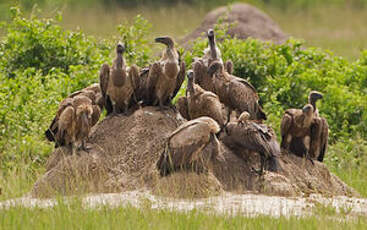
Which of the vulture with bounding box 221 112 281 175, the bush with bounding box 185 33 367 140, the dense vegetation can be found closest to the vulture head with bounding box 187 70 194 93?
the vulture with bounding box 221 112 281 175

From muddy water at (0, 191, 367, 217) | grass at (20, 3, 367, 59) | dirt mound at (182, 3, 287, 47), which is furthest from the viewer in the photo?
grass at (20, 3, 367, 59)

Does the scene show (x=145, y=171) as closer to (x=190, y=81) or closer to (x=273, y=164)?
(x=190, y=81)

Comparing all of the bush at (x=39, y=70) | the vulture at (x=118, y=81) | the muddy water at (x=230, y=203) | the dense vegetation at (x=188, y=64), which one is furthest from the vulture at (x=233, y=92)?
the dense vegetation at (x=188, y=64)

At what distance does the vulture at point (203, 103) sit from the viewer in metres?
8.42

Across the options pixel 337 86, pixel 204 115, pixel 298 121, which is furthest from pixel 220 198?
pixel 337 86

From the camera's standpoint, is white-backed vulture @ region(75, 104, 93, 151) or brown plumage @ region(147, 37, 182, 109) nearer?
white-backed vulture @ region(75, 104, 93, 151)

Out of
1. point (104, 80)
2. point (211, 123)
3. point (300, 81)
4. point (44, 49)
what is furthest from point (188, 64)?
point (211, 123)

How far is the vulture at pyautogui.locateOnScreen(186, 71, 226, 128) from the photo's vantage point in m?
8.42

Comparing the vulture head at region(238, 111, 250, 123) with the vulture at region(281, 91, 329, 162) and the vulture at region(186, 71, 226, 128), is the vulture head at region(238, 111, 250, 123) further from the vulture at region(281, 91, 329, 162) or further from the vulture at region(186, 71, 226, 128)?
the vulture at region(281, 91, 329, 162)

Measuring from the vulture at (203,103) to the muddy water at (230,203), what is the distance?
3.58 ft

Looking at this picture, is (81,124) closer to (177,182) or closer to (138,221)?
(177,182)

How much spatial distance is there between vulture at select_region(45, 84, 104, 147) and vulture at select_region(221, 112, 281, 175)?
1650mm

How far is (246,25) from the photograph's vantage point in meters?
20.1

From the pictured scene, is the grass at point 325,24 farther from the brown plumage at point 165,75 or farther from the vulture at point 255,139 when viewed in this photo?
the vulture at point 255,139
